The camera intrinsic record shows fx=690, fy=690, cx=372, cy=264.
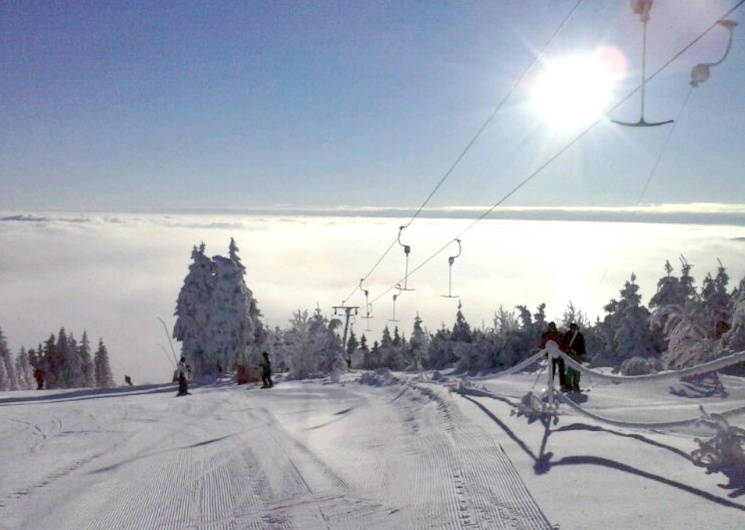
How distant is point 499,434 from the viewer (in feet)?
30.7

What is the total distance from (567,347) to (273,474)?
9028 mm

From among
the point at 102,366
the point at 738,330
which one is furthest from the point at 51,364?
the point at 738,330

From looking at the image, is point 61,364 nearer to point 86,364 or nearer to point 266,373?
point 86,364

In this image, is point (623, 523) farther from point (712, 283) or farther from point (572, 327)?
point (712, 283)

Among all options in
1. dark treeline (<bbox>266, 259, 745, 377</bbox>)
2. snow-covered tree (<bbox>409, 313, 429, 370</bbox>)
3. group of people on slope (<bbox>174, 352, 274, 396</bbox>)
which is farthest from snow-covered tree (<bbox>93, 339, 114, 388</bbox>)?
group of people on slope (<bbox>174, 352, 274, 396</bbox>)

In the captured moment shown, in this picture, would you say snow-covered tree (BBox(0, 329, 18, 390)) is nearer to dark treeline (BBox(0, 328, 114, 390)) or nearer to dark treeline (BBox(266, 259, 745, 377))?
dark treeline (BBox(0, 328, 114, 390))

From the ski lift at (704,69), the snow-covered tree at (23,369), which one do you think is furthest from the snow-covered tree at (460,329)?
the snow-covered tree at (23,369)

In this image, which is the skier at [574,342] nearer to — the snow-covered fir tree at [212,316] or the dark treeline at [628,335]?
the dark treeline at [628,335]

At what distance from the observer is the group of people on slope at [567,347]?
14.9 metres

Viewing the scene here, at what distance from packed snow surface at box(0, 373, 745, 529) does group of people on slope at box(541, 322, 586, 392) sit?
25.4 inches

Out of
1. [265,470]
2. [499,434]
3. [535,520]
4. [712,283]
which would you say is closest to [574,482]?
[535,520]

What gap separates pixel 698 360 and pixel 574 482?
61.0 ft

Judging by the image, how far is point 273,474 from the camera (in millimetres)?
9141

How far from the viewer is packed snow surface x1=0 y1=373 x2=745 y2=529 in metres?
6.05
